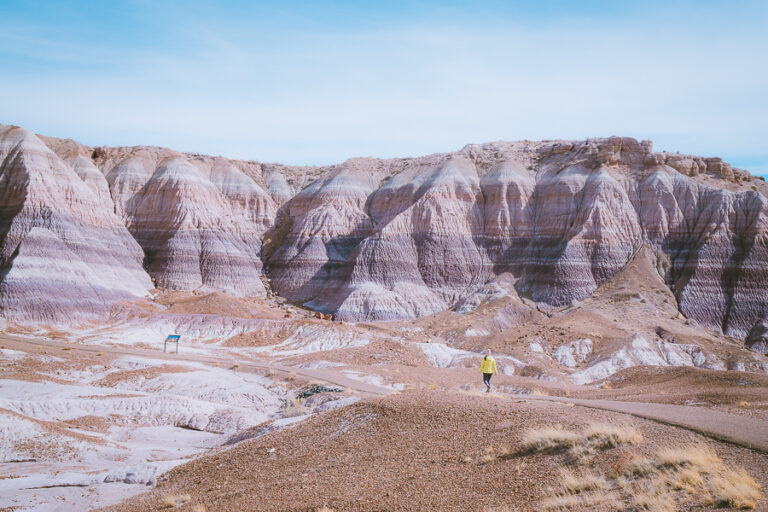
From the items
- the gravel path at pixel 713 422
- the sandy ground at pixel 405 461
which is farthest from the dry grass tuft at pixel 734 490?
the gravel path at pixel 713 422

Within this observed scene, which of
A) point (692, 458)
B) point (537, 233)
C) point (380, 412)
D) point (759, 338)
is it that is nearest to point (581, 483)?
point (692, 458)

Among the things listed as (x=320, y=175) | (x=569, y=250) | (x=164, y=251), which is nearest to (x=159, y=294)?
(x=164, y=251)

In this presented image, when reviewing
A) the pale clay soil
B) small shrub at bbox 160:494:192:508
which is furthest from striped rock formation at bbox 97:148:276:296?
small shrub at bbox 160:494:192:508

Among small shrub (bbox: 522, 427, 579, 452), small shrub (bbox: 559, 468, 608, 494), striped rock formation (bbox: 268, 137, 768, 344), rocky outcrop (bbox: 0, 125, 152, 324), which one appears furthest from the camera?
striped rock formation (bbox: 268, 137, 768, 344)

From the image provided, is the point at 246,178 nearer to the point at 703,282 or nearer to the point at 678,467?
the point at 703,282

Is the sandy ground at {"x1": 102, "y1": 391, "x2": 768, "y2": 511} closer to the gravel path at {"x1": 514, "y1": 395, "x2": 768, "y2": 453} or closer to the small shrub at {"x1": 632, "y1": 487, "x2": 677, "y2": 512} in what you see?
the gravel path at {"x1": 514, "y1": 395, "x2": 768, "y2": 453}

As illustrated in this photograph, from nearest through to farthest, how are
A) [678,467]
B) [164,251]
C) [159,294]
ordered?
[678,467], [159,294], [164,251]

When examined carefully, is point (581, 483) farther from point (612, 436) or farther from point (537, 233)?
point (537, 233)
